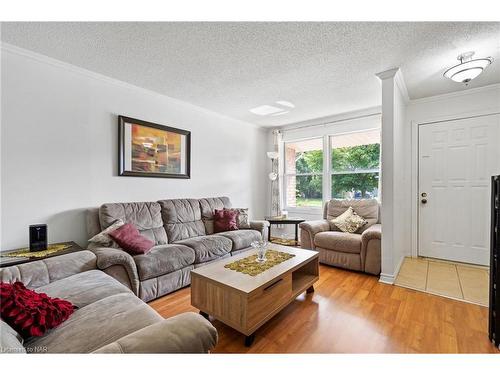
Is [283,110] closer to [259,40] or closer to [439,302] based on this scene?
[259,40]

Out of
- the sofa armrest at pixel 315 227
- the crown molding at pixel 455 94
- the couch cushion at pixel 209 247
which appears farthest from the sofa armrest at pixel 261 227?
the crown molding at pixel 455 94

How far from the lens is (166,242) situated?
2791 mm

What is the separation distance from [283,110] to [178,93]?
5.65ft

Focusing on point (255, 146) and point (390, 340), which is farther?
point (255, 146)

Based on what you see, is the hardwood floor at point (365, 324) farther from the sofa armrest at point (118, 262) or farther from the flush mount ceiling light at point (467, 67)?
the flush mount ceiling light at point (467, 67)

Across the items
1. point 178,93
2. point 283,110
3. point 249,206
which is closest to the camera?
point 178,93

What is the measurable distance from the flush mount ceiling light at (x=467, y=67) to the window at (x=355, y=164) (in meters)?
1.53

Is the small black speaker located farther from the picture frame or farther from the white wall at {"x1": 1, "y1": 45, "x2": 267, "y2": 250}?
the picture frame

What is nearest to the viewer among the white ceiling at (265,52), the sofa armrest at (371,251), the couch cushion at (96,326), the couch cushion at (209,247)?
the couch cushion at (96,326)

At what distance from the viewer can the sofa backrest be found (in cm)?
338

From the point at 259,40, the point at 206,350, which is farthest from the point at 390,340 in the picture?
the point at 259,40

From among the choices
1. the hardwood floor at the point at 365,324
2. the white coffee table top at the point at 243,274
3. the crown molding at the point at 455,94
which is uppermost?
the crown molding at the point at 455,94

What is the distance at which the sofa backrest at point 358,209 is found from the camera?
3.38m

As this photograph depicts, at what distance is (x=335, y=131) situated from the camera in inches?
162
